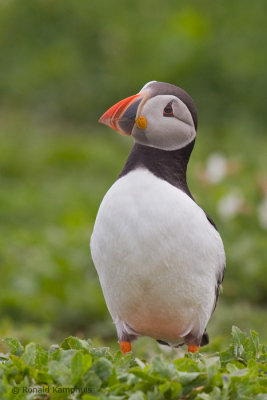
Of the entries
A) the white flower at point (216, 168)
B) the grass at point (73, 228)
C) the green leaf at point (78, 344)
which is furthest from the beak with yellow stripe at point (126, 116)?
the white flower at point (216, 168)

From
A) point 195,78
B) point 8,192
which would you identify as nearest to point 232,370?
point 8,192

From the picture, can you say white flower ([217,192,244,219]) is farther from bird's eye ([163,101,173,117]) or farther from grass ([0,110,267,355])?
bird's eye ([163,101,173,117])

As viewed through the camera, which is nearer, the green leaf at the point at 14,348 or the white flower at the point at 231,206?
the green leaf at the point at 14,348

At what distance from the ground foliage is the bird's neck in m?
0.96

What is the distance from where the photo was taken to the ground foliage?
402 cm

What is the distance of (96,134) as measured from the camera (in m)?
14.1

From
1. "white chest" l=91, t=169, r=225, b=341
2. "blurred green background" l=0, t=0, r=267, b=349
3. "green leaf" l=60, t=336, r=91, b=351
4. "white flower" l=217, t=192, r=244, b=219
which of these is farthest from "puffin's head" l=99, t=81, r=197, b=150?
"white flower" l=217, t=192, r=244, b=219

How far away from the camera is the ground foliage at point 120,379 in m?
4.02

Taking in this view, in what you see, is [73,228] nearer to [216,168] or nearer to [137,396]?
[216,168]

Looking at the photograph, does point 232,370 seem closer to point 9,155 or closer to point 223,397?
point 223,397

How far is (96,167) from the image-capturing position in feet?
41.8

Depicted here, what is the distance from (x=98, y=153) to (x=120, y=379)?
8.91 meters

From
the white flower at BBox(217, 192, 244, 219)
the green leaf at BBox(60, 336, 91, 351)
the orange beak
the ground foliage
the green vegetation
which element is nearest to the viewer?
the ground foliage

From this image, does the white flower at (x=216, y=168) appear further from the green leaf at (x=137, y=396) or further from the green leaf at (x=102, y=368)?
the green leaf at (x=137, y=396)
